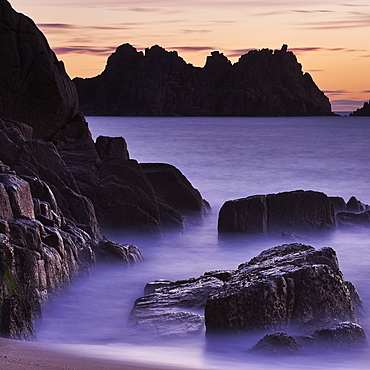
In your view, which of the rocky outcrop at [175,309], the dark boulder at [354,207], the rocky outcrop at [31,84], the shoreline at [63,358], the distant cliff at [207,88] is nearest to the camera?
the shoreline at [63,358]

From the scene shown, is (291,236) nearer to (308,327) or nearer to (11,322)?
(308,327)

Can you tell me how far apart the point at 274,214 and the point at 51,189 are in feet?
16.1

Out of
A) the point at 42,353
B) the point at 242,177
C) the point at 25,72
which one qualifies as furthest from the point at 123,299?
the point at 242,177

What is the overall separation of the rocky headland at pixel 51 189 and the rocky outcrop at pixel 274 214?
1.37 meters

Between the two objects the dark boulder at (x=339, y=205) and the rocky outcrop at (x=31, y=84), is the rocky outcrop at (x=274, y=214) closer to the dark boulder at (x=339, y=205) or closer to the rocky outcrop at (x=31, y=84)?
the dark boulder at (x=339, y=205)

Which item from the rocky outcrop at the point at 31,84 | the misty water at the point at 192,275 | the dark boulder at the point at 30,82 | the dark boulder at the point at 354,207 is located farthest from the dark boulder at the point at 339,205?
the dark boulder at the point at 30,82

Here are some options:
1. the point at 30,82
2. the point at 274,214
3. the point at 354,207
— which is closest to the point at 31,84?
the point at 30,82

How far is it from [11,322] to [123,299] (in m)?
3.52

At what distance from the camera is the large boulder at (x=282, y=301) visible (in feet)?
24.2

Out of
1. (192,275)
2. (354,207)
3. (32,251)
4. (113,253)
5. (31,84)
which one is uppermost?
(31,84)

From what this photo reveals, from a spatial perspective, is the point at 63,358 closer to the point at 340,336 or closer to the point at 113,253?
the point at 340,336

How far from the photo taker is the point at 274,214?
14.6 m

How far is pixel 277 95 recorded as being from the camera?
6481 inches

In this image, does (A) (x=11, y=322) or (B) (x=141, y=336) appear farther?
(B) (x=141, y=336)
